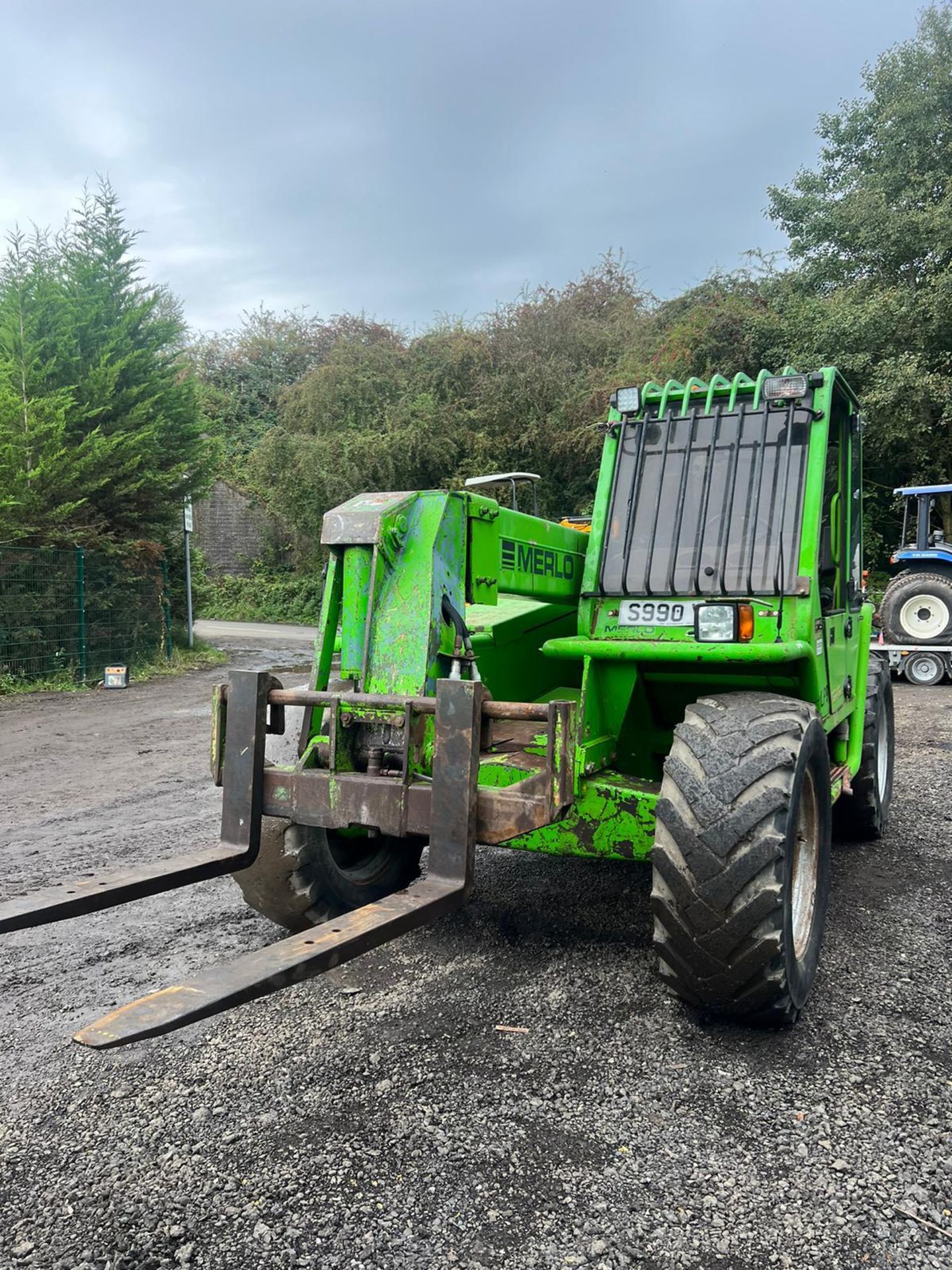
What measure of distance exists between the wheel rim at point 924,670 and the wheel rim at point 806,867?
11827mm

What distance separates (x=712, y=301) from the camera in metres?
21.7

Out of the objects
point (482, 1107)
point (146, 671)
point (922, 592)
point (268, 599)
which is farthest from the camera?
point (268, 599)

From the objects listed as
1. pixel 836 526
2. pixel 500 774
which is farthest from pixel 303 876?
pixel 836 526

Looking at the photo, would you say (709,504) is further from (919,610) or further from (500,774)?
(919,610)

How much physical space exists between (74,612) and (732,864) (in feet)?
42.0

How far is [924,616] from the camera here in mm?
14016

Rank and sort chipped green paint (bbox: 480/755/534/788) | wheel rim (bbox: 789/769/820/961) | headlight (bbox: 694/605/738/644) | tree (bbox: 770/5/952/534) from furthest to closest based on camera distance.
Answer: tree (bbox: 770/5/952/534) < headlight (bbox: 694/605/738/644) < chipped green paint (bbox: 480/755/534/788) < wheel rim (bbox: 789/769/820/961)

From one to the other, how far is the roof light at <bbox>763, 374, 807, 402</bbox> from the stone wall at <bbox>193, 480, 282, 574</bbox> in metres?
28.6

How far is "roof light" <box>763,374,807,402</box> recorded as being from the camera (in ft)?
13.5

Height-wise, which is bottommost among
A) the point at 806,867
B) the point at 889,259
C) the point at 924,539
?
the point at 806,867

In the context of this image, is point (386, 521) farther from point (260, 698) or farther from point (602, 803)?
point (602, 803)

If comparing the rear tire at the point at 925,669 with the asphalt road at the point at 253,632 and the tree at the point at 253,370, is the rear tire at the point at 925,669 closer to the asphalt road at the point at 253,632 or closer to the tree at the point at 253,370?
the asphalt road at the point at 253,632

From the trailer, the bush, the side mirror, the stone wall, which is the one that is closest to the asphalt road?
the bush

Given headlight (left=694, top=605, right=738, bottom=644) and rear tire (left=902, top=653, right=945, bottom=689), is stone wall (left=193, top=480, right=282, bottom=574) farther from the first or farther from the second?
headlight (left=694, top=605, right=738, bottom=644)
